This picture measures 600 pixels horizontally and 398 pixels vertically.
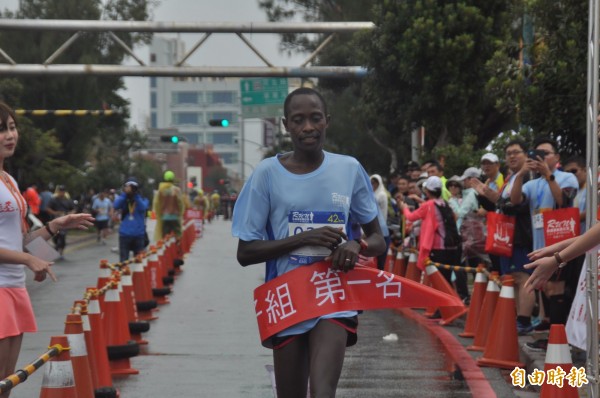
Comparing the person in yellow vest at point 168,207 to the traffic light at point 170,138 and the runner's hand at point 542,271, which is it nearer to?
the runner's hand at point 542,271

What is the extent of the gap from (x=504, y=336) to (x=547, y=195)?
58.9 inches

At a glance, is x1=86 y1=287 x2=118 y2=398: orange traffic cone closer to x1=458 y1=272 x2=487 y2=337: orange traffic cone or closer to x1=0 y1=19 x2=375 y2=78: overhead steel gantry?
x1=458 y1=272 x2=487 y2=337: orange traffic cone

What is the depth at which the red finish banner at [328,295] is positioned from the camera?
18.8 ft

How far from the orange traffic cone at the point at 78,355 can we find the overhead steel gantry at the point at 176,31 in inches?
754

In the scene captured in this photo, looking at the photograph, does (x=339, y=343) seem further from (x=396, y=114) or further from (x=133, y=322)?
(x=396, y=114)

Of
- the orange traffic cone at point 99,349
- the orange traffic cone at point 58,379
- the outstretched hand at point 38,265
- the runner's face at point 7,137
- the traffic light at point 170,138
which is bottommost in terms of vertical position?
the orange traffic cone at point 99,349

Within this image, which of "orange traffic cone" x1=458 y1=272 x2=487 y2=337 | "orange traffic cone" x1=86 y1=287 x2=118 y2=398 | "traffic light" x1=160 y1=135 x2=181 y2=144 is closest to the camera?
"orange traffic cone" x1=86 y1=287 x2=118 y2=398

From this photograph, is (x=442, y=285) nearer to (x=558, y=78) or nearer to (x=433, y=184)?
(x=433, y=184)

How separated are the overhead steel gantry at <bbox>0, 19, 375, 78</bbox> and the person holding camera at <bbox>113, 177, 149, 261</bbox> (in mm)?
7913

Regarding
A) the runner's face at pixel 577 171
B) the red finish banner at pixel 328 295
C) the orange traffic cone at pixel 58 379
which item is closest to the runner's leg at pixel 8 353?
the orange traffic cone at pixel 58 379

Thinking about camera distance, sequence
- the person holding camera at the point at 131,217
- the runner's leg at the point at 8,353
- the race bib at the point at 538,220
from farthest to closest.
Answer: the person holding camera at the point at 131,217 < the race bib at the point at 538,220 < the runner's leg at the point at 8,353

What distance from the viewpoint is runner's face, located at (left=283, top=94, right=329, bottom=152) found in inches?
228

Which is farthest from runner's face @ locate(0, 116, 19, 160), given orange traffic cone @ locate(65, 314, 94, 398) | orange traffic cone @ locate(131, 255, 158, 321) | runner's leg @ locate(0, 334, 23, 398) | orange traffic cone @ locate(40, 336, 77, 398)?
orange traffic cone @ locate(131, 255, 158, 321)

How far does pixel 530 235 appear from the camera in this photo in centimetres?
1171
